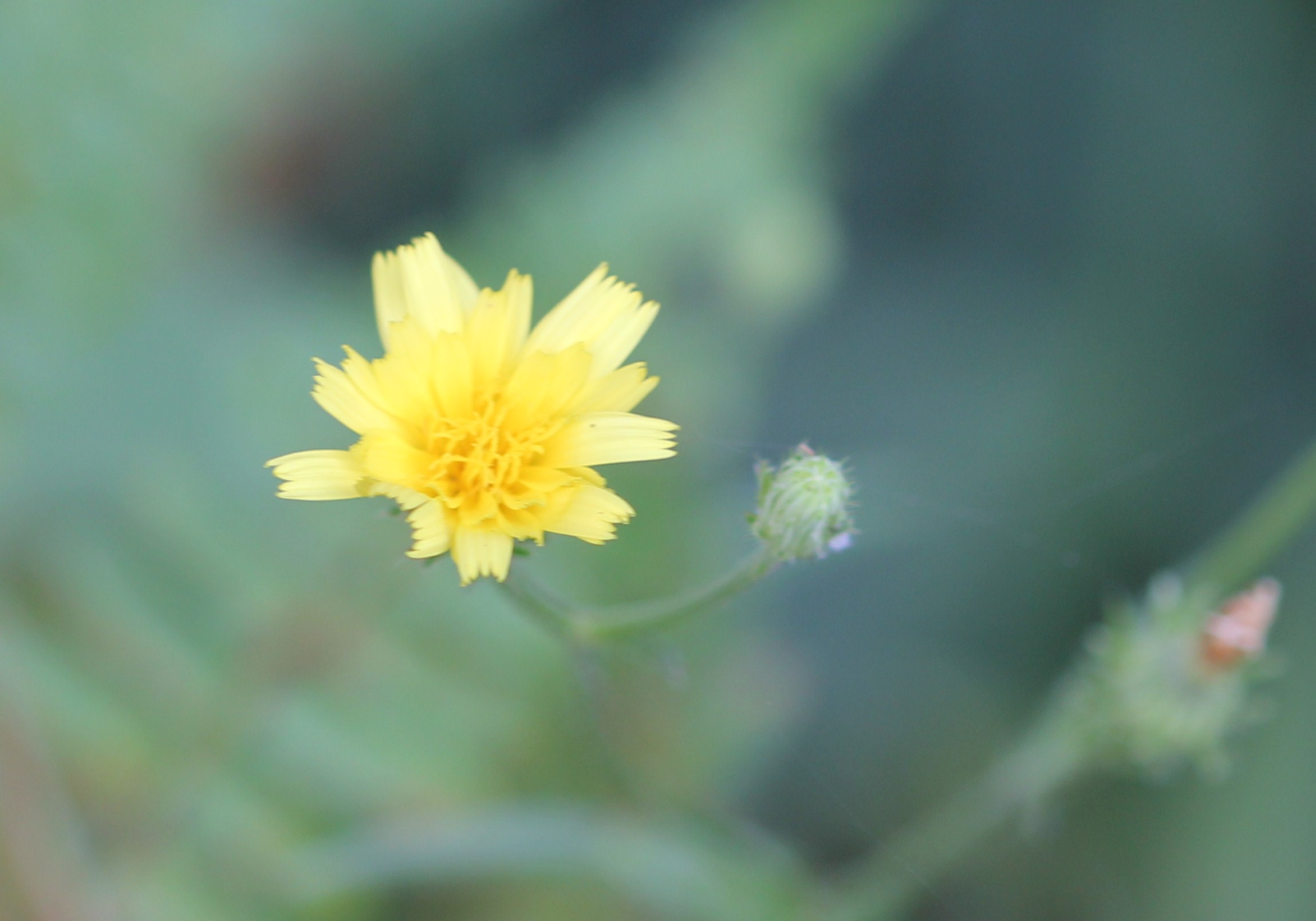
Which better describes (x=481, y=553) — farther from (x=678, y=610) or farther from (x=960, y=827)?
(x=960, y=827)

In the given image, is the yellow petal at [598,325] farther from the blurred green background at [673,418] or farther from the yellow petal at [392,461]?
the blurred green background at [673,418]

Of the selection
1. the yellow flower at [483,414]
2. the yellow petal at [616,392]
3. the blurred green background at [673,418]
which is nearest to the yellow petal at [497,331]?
the yellow flower at [483,414]

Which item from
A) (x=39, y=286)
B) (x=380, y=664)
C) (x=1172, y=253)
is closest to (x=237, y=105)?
Answer: (x=39, y=286)

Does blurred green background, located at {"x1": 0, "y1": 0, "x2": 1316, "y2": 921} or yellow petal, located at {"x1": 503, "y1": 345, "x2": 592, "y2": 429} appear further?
blurred green background, located at {"x1": 0, "y1": 0, "x2": 1316, "y2": 921}

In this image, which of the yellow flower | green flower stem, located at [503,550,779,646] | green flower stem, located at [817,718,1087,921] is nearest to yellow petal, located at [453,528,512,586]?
the yellow flower

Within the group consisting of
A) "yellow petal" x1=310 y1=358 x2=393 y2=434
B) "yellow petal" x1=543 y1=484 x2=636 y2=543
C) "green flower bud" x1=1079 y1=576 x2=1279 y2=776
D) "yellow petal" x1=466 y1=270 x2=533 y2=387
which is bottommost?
"yellow petal" x1=543 y1=484 x2=636 y2=543

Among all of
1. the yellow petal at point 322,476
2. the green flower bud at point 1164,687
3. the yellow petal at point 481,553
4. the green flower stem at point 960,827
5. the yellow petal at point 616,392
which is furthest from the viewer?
the green flower stem at point 960,827

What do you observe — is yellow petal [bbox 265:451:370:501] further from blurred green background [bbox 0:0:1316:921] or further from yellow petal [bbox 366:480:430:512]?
blurred green background [bbox 0:0:1316:921]
